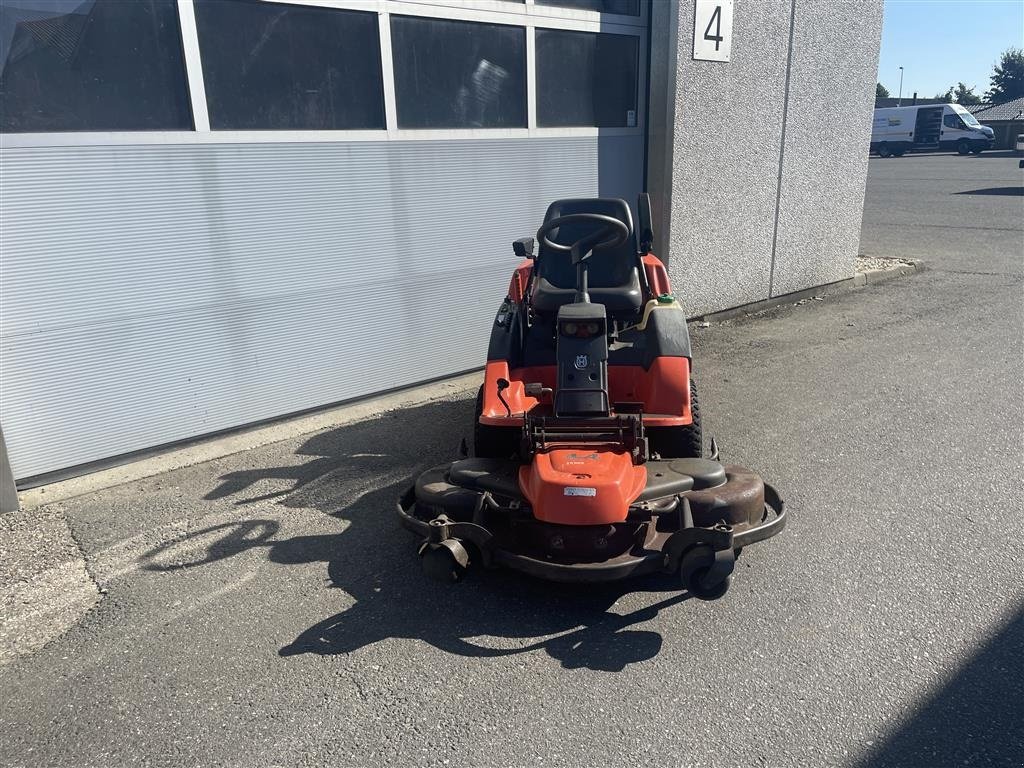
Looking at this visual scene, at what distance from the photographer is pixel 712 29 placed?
23.9 ft

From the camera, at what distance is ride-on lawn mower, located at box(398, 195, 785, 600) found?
307 centimetres

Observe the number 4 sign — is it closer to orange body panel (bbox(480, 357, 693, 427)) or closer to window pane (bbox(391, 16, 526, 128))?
window pane (bbox(391, 16, 526, 128))

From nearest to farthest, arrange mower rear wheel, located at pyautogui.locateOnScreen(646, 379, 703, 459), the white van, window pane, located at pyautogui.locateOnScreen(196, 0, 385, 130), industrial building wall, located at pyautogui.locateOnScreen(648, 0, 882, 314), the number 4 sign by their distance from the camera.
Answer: mower rear wheel, located at pyautogui.locateOnScreen(646, 379, 703, 459)
window pane, located at pyautogui.locateOnScreen(196, 0, 385, 130)
the number 4 sign
industrial building wall, located at pyautogui.locateOnScreen(648, 0, 882, 314)
the white van

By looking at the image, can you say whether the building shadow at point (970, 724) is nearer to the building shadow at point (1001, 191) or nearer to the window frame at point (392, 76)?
the window frame at point (392, 76)

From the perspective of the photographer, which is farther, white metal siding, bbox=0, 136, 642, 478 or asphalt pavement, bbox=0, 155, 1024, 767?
white metal siding, bbox=0, 136, 642, 478

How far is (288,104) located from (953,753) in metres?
5.12

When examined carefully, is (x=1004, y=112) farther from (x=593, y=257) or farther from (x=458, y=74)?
(x=593, y=257)

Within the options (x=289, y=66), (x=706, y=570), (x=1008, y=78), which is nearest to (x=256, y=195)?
(x=289, y=66)

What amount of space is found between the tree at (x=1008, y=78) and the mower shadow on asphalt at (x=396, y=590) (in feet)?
251

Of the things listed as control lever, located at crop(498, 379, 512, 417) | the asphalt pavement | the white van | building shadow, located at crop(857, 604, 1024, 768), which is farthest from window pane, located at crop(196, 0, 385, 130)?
the white van

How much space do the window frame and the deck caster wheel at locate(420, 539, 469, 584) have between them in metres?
3.26

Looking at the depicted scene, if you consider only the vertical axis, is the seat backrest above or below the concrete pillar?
above

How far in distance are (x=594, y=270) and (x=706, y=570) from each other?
217cm

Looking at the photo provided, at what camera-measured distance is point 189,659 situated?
3.07 metres
